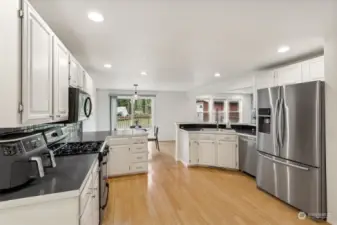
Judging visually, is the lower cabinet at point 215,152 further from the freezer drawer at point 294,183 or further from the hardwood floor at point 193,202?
the freezer drawer at point 294,183

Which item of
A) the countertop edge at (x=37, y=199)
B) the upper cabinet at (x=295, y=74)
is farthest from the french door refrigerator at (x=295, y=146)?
the countertop edge at (x=37, y=199)

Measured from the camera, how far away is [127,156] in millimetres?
4203

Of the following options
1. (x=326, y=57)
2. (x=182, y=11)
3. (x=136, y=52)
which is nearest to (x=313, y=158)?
(x=326, y=57)

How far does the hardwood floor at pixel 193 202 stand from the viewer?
249 cm

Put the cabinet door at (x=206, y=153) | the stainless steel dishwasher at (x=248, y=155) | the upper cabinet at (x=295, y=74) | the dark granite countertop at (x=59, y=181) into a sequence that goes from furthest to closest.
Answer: the cabinet door at (x=206, y=153) → the stainless steel dishwasher at (x=248, y=155) → the upper cabinet at (x=295, y=74) → the dark granite countertop at (x=59, y=181)

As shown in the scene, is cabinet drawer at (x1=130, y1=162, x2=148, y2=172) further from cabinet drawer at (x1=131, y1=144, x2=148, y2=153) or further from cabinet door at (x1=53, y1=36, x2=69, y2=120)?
cabinet door at (x1=53, y1=36, x2=69, y2=120)

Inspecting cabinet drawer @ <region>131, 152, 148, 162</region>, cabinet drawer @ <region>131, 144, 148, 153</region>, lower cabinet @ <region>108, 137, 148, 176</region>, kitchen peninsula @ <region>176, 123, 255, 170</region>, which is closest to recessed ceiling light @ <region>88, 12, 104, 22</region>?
lower cabinet @ <region>108, 137, 148, 176</region>

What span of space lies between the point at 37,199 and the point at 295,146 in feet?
9.96

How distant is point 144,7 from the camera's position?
182 cm

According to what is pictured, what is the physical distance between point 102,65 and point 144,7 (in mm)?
2600

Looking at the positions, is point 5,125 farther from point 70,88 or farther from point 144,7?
point 144,7

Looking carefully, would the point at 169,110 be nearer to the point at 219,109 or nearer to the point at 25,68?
the point at 219,109

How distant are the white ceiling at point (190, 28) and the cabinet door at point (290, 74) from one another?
21 cm

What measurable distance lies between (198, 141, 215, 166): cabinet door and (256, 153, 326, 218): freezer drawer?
142 cm
